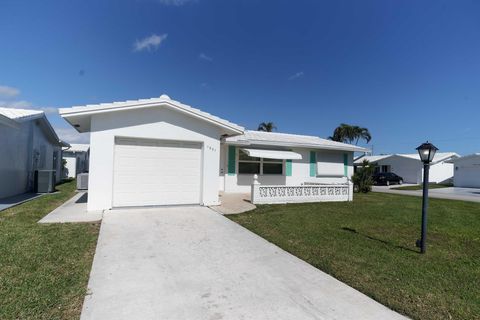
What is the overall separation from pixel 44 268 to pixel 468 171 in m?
43.5

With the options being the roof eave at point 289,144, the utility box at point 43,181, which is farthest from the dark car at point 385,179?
the utility box at point 43,181

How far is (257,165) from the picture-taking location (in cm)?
1794

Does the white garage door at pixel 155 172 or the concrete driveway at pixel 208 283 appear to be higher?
the white garage door at pixel 155 172

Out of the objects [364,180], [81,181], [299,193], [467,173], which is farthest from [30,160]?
[467,173]

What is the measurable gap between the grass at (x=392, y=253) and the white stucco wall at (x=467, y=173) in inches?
1124

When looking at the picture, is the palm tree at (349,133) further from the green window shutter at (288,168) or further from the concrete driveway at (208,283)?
the concrete driveway at (208,283)

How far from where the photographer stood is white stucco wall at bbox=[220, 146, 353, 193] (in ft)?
55.8

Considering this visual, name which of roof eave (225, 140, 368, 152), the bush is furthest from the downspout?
the bush

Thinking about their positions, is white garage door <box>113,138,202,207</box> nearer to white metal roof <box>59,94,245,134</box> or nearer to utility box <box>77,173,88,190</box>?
white metal roof <box>59,94,245,134</box>

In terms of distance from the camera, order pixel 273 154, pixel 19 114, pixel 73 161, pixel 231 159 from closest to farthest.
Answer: pixel 19 114 < pixel 231 159 < pixel 273 154 < pixel 73 161

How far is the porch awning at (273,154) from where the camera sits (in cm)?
1650

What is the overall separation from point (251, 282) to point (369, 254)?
3160mm

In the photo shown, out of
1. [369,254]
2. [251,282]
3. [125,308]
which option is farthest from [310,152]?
[125,308]

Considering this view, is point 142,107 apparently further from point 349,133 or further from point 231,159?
point 349,133
